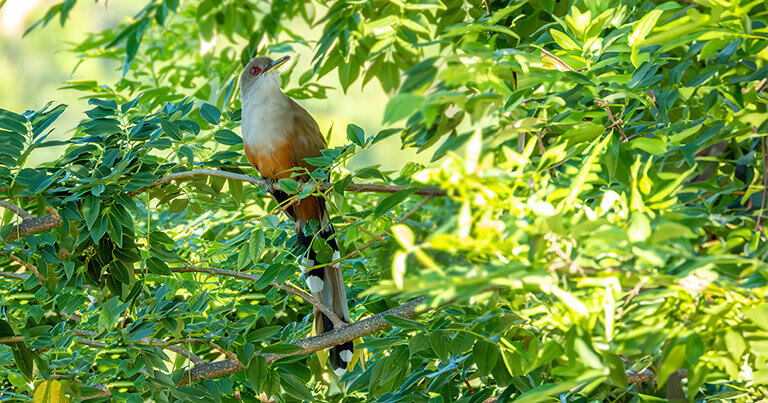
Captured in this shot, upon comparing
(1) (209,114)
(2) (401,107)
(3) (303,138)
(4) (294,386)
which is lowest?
(4) (294,386)

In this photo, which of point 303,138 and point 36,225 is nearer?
point 36,225

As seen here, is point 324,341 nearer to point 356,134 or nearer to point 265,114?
point 356,134

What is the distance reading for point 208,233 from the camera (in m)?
2.62

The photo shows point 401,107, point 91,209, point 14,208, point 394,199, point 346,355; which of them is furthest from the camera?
point 346,355

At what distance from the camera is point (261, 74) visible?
2.91 m

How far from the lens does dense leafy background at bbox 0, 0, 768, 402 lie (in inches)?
31.1

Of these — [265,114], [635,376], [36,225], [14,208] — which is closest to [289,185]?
[36,225]

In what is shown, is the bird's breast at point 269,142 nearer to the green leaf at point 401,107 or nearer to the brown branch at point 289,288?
the brown branch at point 289,288

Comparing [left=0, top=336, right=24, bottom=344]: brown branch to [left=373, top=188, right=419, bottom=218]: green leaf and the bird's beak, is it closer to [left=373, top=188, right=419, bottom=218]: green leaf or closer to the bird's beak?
[left=373, top=188, right=419, bottom=218]: green leaf

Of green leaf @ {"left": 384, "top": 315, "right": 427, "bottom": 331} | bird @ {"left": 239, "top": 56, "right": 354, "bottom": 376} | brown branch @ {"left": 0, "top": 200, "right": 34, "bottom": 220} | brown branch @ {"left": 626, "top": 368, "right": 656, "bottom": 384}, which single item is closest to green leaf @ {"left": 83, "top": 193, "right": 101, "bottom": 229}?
brown branch @ {"left": 0, "top": 200, "right": 34, "bottom": 220}

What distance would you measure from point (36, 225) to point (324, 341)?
845 millimetres

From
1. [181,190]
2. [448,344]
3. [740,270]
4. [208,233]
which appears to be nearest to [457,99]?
[740,270]

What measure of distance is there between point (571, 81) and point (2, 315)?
1680 mm

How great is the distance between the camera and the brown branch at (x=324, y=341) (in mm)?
1815
